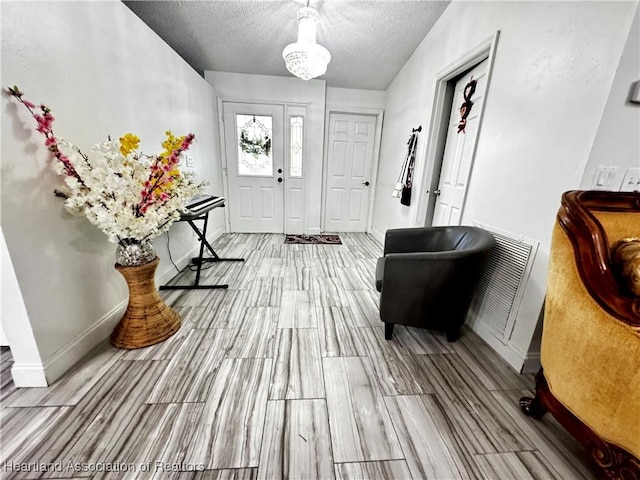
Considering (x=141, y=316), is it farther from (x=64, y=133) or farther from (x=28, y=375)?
(x=64, y=133)

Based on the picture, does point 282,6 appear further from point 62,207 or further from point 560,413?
point 560,413

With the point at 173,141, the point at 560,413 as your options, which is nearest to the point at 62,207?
the point at 173,141

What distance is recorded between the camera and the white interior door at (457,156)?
2023 mm

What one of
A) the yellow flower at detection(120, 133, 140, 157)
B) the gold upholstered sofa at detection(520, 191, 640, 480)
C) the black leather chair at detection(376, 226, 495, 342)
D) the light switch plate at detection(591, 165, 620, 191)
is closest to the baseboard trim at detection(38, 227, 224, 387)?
the yellow flower at detection(120, 133, 140, 157)

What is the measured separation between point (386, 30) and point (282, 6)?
46.4 inches

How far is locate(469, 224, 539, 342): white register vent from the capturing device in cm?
149

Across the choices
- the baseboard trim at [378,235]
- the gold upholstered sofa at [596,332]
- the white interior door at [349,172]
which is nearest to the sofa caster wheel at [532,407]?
the gold upholstered sofa at [596,332]

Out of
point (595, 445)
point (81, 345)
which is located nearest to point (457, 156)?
point (595, 445)

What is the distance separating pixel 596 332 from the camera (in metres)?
0.81

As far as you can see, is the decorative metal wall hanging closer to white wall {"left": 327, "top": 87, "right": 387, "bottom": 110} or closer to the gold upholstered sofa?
the gold upholstered sofa

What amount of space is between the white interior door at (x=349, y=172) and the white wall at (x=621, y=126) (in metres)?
3.39

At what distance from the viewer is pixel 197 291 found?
7.52 feet

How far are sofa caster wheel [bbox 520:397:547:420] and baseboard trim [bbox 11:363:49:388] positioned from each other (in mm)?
2468

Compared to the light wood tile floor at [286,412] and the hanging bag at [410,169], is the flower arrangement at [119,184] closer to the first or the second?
the light wood tile floor at [286,412]
